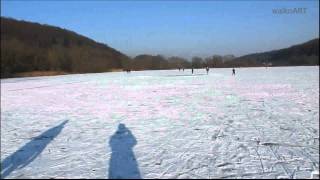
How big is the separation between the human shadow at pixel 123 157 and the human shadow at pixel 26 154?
1.15m

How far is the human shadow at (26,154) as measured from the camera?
5.01 metres

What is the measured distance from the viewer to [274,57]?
134 metres

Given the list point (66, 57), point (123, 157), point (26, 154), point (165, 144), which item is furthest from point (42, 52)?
point (123, 157)

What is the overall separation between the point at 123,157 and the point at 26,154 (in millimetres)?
1530

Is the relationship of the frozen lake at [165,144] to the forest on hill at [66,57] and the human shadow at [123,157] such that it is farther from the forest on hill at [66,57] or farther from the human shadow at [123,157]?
the forest on hill at [66,57]

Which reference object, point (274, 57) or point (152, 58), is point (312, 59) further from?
point (152, 58)

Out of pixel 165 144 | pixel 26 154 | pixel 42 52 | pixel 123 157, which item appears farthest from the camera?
pixel 42 52

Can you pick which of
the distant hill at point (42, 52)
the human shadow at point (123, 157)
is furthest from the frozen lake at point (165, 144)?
the distant hill at point (42, 52)

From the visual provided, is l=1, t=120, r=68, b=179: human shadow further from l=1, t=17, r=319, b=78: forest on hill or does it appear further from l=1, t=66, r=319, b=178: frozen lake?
l=1, t=17, r=319, b=78: forest on hill

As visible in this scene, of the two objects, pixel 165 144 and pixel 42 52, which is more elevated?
pixel 42 52

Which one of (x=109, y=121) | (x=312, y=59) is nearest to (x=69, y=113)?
(x=109, y=121)

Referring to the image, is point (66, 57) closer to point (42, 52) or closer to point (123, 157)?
point (42, 52)

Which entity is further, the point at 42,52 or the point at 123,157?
the point at 42,52

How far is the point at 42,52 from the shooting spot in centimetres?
9319
